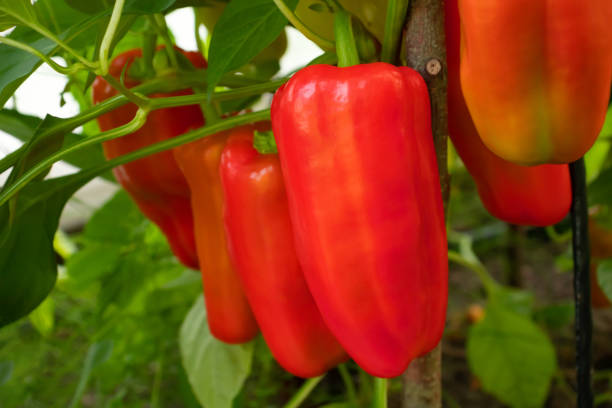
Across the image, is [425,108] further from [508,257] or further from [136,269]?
[508,257]

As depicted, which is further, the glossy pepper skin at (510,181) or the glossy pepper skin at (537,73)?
the glossy pepper skin at (510,181)

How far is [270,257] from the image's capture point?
1.31 feet

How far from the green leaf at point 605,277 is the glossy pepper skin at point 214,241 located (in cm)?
33

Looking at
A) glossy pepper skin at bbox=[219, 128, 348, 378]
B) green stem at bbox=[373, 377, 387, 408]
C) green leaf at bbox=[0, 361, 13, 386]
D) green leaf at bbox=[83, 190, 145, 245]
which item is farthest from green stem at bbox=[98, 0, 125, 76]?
green leaf at bbox=[0, 361, 13, 386]

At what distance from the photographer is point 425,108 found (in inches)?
12.4

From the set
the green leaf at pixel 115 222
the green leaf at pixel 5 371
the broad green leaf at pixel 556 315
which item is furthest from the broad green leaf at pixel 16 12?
the broad green leaf at pixel 556 315

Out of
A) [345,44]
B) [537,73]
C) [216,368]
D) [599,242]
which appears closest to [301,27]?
[345,44]

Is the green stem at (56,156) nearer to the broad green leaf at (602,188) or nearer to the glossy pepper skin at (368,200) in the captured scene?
the glossy pepper skin at (368,200)

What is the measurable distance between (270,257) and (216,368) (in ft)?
0.71

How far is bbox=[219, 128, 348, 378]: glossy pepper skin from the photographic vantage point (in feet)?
1.29

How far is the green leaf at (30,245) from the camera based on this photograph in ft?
1.34

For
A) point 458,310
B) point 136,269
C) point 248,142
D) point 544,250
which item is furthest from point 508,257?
point 248,142

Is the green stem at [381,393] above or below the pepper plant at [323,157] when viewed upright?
below

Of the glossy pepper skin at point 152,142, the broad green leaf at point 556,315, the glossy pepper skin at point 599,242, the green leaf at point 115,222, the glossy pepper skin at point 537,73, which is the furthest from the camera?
the broad green leaf at point 556,315
